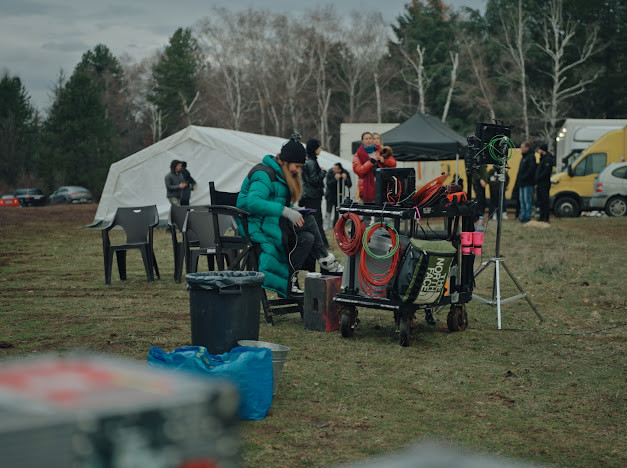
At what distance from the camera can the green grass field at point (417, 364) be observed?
4117 millimetres

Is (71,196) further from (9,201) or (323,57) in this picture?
(323,57)

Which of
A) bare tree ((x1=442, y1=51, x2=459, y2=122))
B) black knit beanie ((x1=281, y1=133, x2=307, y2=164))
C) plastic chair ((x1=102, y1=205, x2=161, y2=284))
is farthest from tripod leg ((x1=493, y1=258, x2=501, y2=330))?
bare tree ((x1=442, y1=51, x2=459, y2=122))

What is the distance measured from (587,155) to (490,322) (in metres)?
18.7

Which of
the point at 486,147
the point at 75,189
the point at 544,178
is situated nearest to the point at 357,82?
the point at 75,189

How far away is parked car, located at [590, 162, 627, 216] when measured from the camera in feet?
75.9

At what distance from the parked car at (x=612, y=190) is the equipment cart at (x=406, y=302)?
1749cm

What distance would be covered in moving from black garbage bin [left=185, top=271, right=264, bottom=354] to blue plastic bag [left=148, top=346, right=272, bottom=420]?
552 mm

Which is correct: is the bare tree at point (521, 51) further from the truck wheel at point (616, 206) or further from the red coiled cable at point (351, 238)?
the red coiled cable at point (351, 238)

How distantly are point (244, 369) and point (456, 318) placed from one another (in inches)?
125

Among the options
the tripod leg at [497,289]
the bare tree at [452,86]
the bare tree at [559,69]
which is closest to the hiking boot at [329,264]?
the tripod leg at [497,289]

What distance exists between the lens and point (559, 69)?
45.3 m

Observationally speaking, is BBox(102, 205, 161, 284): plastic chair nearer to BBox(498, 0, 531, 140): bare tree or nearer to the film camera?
the film camera

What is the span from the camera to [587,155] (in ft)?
81.1

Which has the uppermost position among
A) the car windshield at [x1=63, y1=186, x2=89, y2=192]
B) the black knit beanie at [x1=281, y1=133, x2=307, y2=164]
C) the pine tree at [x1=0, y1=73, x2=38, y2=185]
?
the pine tree at [x1=0, y1=73, x2=38, y2=185]
